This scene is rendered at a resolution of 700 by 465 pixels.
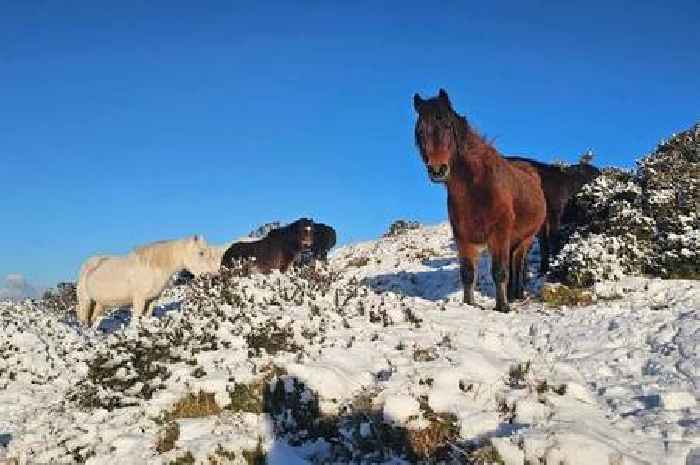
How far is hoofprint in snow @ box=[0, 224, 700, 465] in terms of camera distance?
222 inches

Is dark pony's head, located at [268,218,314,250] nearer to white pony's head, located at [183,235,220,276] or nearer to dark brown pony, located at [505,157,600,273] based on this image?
white pony's head, located at [183,235,220,276]

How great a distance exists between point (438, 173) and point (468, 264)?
2.59 meters

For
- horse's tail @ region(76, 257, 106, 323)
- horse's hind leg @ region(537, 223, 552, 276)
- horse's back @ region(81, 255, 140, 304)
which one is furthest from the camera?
horse's tail @ region(76, 257, 106, 323)

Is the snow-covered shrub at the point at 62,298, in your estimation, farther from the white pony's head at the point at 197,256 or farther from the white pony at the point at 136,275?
the white pony's head at the point at 197,256

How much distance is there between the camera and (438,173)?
368 inches

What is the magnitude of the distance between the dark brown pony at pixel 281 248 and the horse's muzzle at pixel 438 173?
11.2 m

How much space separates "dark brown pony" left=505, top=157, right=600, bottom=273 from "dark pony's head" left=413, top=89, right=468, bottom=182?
5.36m

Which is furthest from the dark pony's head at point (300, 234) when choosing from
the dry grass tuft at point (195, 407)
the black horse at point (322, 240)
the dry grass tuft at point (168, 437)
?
the dry grass tuft at point (168, 437)

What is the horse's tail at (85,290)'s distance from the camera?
16.9 meters

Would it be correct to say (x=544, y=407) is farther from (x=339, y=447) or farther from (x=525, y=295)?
(x=525, y=295)

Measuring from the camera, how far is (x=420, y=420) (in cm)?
579

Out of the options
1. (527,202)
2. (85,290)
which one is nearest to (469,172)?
(527,202)

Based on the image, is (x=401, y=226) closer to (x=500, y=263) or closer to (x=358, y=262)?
(x=358, y=262)

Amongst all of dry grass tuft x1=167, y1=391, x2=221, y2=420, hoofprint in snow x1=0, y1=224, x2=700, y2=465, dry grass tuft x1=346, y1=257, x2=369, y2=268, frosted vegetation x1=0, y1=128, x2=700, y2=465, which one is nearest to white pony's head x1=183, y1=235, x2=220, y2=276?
frosted vegetation x1=0, y1=128, x2=700, y2=465
